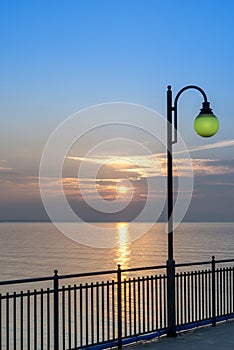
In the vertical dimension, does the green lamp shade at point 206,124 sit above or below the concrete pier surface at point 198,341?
above

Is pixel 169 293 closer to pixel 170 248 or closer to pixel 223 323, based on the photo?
pixel 170 248

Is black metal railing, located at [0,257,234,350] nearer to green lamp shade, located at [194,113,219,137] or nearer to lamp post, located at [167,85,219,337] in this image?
lamp post, located at [167,85,219,337]

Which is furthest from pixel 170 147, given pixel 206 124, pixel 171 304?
pixel 171 304

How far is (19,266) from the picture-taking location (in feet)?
221

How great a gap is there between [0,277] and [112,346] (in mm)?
46334

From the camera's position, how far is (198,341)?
9.86m

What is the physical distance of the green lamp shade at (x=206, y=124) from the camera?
1036cm

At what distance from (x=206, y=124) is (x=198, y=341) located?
408 centimetres

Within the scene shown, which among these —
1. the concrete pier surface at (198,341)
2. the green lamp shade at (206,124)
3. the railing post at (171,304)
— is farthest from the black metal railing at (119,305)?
the green lamp shade at (206,124)

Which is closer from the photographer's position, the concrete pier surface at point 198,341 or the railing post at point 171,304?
the concrete pier surface at point 198,341

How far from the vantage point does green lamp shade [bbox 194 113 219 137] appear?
10359 millimetres

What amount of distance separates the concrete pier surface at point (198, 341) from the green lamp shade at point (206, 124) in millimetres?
3889

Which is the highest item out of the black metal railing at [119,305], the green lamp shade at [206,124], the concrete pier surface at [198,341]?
the green lamp shade at [206,124]

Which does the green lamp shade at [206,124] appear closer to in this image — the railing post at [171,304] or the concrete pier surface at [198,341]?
the railing post at [171,304]
